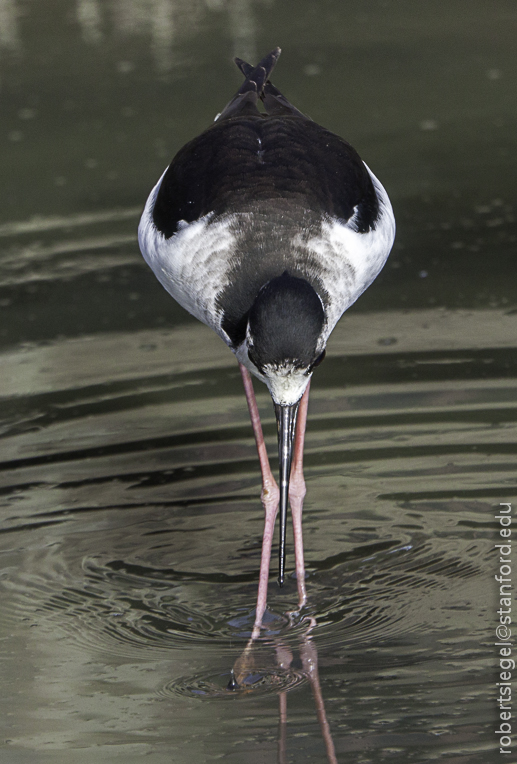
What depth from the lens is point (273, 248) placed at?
4.59m

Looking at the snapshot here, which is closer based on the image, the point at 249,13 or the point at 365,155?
the point at 365,155

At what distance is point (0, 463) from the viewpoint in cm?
570

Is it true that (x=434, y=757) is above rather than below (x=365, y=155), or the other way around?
above

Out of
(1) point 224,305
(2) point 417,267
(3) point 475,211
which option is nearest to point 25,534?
(1) point 224,305

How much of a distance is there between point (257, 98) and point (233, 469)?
1.76 m

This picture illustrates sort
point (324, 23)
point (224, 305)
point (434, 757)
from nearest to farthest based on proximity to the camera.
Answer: point (434, 757), point (224, 305), point (324, 23)

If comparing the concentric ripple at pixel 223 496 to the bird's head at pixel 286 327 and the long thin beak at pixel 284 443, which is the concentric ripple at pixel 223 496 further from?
the bird's head at pixel 286 327

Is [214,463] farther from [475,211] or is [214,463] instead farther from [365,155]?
[365,155]

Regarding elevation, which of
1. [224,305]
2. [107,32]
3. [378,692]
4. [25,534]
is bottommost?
[107,32]

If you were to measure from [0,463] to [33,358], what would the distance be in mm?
1244

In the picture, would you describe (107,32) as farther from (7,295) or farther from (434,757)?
(434,757)

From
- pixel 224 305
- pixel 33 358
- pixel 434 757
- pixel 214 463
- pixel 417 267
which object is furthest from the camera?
pixel 417 267

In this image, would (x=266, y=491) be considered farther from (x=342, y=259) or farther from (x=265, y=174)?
(x=265, y=174)

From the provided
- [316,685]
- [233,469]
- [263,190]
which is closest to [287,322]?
[263,190]
